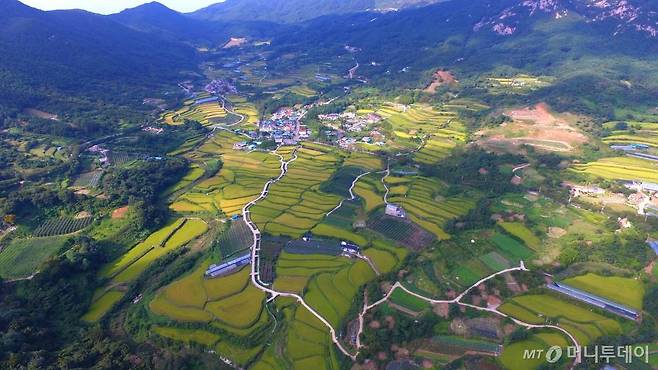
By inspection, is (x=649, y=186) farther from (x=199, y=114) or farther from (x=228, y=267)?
(x=199, y=114)

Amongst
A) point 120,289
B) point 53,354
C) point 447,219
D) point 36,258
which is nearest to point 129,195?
point 36,258

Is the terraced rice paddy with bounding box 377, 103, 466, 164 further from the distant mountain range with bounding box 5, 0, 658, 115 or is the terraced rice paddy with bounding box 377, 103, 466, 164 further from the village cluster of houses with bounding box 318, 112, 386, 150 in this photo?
Result: the distant mountain range with bounding box 5, 0, 658, 115

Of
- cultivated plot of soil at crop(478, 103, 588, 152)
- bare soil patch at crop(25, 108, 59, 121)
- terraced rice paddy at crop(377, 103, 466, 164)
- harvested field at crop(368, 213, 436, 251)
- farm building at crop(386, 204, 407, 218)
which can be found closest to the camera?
harvested field at crop(368, 213, 436, 251)

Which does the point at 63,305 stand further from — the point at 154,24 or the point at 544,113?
the point at 154,24

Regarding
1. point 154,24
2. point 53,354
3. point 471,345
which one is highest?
point 154,24

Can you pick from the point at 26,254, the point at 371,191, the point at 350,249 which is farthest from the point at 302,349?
the point at 26,254

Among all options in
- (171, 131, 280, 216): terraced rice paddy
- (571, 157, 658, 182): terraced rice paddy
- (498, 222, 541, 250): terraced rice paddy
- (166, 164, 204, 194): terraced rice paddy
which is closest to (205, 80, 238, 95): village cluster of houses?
(171, 131, 280, 216): terraced rice paddy

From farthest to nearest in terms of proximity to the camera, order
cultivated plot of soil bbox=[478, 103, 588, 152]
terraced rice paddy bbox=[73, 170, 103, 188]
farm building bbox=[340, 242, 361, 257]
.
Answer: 1. cultivated plot of soil bbox=[478, 103, 588, 152]
2. terraced rice paddy bbox=[73, 170, 103, 188]
3. farm building bbox=[340, 242, 361, 257]
